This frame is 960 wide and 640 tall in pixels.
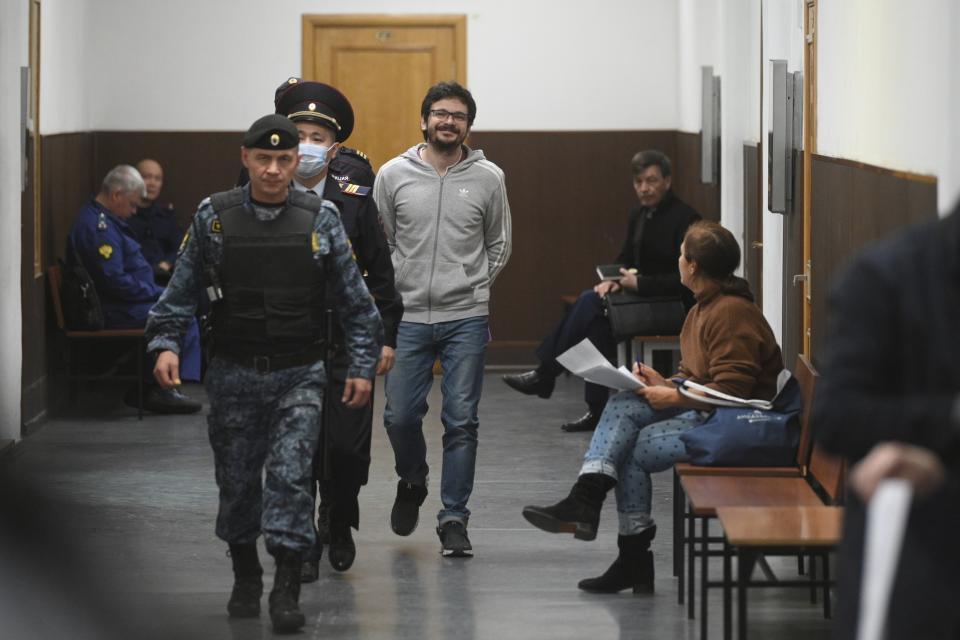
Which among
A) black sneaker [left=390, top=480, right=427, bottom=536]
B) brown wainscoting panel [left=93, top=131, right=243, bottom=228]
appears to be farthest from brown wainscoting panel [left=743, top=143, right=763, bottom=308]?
brown wainscoting panel [left=93, top=131, right=243, bottom=228]

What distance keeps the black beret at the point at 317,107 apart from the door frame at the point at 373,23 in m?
5.40

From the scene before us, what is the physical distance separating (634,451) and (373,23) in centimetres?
643

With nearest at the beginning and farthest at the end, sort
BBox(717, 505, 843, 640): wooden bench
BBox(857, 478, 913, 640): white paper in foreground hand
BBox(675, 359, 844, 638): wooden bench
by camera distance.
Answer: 1. BBox(857, 478, 913, 640): white paper in foreground hand
2. BBox(717, 505, 843, 640): wooden bench
3. BBox(675, 359, 844, 638): wooden bench

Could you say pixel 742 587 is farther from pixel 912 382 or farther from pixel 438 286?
pixel 438 286

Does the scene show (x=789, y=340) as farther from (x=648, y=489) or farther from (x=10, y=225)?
(x=10, y=225)

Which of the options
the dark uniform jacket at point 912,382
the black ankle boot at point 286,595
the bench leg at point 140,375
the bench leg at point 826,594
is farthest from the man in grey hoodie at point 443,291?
the bench leg at point 140,375

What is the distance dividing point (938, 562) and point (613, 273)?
6.09 metres

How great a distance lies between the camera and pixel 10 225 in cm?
800

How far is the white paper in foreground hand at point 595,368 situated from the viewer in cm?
504

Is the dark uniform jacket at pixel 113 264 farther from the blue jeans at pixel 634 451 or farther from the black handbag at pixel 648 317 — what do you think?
the blue jeans at pixel 634 451

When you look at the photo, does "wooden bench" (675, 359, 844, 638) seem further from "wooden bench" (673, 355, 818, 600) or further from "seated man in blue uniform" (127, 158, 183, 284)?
"seated man in blue uniform" (127, 158, 183, 284)

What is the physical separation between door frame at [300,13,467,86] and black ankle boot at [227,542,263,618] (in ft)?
21.1

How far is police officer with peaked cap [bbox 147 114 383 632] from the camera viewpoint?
466 centimetres

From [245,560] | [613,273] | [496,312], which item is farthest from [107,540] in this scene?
[496,312]
